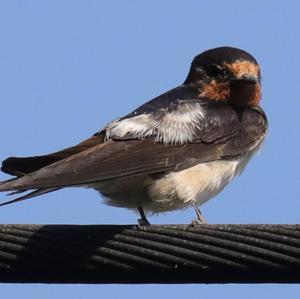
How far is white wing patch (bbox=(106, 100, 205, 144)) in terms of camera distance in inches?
159

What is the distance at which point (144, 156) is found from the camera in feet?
12.8

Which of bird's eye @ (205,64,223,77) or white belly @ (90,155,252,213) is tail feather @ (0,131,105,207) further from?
bird's eye @ (205,64,223,77)

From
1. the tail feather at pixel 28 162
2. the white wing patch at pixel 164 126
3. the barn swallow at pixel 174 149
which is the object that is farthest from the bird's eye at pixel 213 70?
the tail feather at pixel 28 162

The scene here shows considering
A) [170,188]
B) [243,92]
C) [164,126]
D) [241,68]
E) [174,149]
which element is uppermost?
[241,68]

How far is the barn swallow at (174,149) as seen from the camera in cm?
360

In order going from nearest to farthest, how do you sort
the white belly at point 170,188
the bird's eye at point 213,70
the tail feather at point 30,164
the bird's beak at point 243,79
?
1. the tail feather at point 30,164
2. the white belly at point 170,188
3. the bird's beak at point 243,79
4. the bird's eye at point 213,70

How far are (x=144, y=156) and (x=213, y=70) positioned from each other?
1021 mm

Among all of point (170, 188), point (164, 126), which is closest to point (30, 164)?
point (170, 188)

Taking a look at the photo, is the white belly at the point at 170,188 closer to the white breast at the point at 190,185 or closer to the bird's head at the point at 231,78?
the white breast at the point at 190,185

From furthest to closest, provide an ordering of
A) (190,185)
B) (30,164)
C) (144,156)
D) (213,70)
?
(213,70), (190,185), (144,156), (30,164)

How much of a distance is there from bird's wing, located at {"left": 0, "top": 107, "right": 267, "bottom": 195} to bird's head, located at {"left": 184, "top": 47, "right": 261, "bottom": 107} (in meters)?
0.09

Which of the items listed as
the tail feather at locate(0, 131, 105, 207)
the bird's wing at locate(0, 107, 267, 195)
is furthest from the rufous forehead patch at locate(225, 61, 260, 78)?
the tail feather at locate(0, 131, 105, 207)

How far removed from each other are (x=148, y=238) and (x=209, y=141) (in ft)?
4.91

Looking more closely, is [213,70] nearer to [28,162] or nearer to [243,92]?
[243,92]
